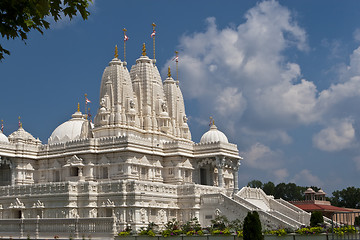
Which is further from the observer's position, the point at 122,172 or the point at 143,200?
the point at 122,172

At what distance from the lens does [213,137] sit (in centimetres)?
6081

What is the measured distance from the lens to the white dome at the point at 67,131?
6292 centimetres

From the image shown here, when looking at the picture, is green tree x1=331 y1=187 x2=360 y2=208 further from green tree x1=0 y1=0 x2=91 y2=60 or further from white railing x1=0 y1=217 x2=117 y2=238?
green tree x1=0 y1=0 x2=91 y2=60

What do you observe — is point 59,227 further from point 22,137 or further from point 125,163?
point 22,137

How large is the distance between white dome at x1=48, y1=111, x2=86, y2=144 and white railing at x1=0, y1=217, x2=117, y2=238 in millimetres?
19456

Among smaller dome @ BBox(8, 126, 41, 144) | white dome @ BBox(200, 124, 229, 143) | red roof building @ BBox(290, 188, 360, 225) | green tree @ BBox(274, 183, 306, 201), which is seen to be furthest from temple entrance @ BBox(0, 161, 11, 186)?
green tree @ BBox(274, 183, 306, 201)

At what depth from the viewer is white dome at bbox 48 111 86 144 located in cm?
6292

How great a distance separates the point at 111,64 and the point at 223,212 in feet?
72.5

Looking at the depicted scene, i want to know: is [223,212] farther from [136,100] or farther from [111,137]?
[136,100]

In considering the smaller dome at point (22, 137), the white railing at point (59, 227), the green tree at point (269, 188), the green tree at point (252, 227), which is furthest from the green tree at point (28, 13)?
the green tree at point (269, 188)

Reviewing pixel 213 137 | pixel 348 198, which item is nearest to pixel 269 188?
pixel 348 198

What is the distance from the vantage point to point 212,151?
57125 mm

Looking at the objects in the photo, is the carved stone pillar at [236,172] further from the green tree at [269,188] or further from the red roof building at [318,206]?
the green tree at [269,188]

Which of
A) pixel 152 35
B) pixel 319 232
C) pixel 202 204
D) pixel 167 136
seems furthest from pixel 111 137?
pixel 319 232
